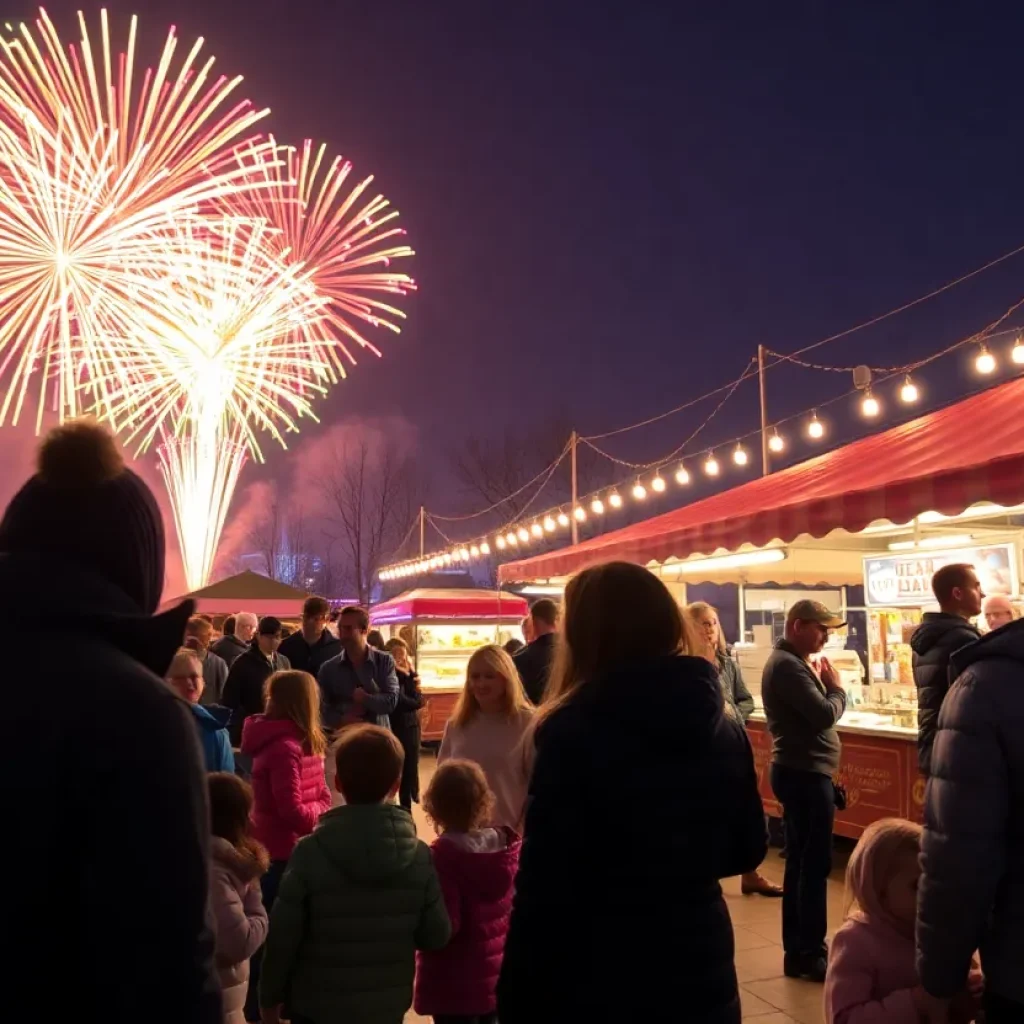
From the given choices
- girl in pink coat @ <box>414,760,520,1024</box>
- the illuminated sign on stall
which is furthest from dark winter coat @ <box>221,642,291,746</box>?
the illuminated sign on stall

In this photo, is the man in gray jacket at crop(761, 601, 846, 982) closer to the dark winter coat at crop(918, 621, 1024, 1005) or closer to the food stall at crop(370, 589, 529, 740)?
the dark winter coat at crop(918, 621, 1024, 1005)

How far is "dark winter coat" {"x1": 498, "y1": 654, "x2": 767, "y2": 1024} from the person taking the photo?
1997mm

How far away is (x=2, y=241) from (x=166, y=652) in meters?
12.1

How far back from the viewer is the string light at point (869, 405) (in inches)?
488

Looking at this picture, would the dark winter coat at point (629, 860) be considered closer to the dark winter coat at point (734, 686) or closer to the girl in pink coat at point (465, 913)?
the girl in pink coat at point (465, 913)

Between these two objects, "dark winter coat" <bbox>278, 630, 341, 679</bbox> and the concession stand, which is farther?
"dark winter coat" <bbox>278, 630, 341, 679</bbox>

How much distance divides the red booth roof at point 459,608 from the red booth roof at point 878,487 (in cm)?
647

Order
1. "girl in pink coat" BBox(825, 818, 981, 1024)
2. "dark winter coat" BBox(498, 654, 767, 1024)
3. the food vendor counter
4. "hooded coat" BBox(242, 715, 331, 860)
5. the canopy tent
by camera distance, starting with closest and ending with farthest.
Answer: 1. "dark winter coat" BBox(498, 654, 767, 1024)
2. "girl in pink coat" BBox(825, 818, 981, 1024)
3. "hooded coat" BBox(242, 715, 331, 860)
4. the food vendor counter
5. the canopy tent

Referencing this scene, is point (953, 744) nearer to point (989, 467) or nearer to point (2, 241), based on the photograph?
point (989, 467)

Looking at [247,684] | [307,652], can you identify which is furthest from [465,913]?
[307,652]

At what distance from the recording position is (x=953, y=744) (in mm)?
2238

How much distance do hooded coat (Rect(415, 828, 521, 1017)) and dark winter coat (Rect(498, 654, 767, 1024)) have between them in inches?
49.1

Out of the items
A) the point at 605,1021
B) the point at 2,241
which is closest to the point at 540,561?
the point at 2,241

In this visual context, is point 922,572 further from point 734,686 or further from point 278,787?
point 278,787
